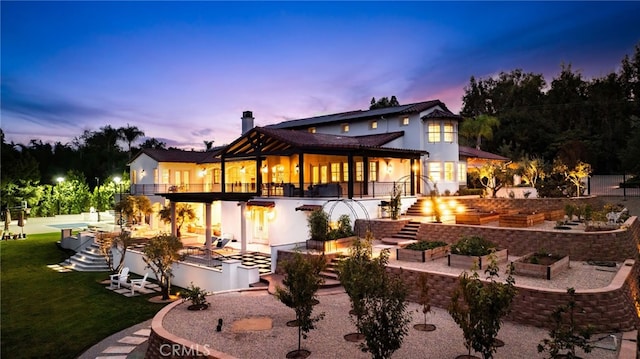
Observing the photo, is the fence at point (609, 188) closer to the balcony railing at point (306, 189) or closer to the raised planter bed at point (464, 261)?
the balcony railing at point (306, 189)

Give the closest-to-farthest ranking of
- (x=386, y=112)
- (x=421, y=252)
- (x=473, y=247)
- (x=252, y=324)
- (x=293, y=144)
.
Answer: (x=252, y=324), (x=473, y=247), (x=421, y=252), (x=293, y=144), (x=386, y=112)

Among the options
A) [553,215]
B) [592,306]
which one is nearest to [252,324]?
[592,306]

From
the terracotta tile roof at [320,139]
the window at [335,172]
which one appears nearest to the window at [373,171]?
the terracotta tile roof at [320,139]

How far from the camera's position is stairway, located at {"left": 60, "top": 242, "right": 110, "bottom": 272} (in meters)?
22.5

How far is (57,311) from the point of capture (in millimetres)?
15094

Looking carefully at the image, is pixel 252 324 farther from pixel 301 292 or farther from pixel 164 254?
pixel 164 254

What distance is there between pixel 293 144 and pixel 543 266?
13332 mm

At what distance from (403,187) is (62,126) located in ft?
186

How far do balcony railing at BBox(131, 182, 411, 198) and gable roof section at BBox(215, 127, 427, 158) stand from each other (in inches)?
76.0

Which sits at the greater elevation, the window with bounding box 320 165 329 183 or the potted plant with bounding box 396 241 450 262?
the window with bounding box 320 165 329 183

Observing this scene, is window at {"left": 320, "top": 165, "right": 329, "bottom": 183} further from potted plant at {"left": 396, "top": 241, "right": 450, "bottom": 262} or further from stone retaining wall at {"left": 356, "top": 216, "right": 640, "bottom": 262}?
potted plant at {"left": 396, "top": 241, "right": 450, "bottom": 262}

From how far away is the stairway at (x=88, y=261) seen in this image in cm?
2245

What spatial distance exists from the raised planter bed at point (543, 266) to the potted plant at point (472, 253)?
1045mm

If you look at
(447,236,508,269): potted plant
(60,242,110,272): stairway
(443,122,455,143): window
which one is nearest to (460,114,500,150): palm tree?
(443,122,455,143): window
